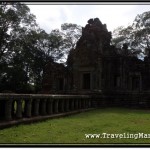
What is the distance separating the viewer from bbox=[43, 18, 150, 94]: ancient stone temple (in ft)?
88.6

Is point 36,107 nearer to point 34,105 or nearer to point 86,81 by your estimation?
point 34,105

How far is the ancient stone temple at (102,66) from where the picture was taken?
27.0 metres

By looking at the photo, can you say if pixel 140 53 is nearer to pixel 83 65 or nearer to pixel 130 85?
pixel 130 85

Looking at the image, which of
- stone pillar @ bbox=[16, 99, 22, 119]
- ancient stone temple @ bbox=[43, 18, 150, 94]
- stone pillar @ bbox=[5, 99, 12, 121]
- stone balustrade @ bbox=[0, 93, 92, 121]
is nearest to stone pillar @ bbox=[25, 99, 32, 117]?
stone balustrade @ bbox=[0, 93, 92, 121]

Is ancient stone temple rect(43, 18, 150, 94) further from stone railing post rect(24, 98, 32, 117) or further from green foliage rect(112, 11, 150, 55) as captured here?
stone railing post rect(24, 98, 32, 117)

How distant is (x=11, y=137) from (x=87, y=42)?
2015 cm

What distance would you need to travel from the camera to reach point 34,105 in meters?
12.2

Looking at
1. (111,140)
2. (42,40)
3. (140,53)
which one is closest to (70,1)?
(111,140)

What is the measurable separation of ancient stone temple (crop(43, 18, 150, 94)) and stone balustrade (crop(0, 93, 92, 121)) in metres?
7.81

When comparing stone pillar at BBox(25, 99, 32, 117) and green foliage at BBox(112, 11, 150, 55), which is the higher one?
green foliage at BBox(112, 11, 150, 55)

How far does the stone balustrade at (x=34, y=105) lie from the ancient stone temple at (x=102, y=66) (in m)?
7.81

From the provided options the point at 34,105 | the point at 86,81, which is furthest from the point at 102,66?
the point at 34,105

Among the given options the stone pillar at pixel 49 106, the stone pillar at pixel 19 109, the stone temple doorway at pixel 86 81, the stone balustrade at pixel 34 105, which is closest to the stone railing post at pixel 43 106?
the stone balustrade at pixel 34 105

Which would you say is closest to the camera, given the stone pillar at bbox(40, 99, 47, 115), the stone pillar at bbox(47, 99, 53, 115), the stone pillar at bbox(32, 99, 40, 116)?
the stone pillar at bbox(32, 99, 40, 116)
